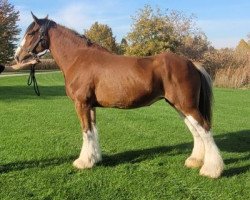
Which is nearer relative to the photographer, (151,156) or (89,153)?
(89,153)

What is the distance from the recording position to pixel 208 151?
19.7 feet

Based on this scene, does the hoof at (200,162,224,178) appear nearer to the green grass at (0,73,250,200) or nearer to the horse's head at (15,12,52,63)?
the green grass at (0,73,250,200)

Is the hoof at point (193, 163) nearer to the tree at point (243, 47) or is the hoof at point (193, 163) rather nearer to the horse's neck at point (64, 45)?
the horse's neck at point (64, 45)

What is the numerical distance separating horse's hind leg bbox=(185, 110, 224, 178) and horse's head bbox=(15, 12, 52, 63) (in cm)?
285

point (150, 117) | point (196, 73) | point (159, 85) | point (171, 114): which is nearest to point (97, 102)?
point (159, 85)

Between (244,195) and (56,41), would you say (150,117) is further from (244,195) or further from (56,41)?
(244,195)

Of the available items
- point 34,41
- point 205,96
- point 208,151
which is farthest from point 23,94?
point 208,151

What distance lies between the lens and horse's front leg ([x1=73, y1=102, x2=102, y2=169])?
20.8 ft

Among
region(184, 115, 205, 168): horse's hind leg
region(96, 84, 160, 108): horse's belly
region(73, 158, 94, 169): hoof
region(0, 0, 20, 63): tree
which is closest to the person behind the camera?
region(96, 84, 160, 108): horse's belly

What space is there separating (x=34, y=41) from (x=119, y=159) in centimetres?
262

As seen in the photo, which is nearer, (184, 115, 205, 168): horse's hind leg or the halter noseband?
(184, 115, 205, 168): horse's hind leg

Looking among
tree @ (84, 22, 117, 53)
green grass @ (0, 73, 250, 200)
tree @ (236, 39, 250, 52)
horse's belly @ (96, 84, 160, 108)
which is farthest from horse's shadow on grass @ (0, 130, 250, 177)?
tree @ (84, 22, 117, 53)

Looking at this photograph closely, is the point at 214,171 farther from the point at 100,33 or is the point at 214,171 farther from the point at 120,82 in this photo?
the point at 100,33

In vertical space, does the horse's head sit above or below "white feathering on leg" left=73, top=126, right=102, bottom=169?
above
